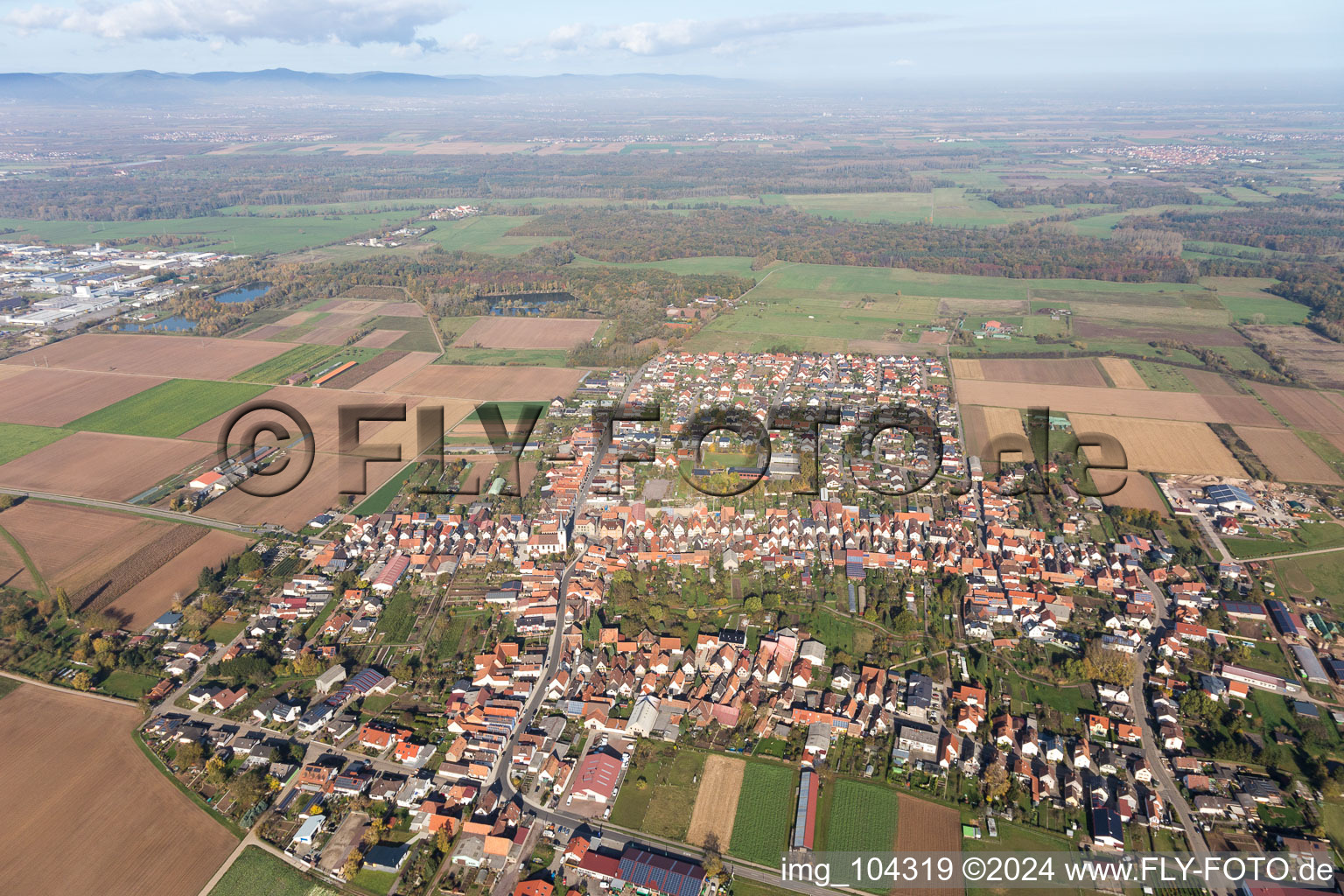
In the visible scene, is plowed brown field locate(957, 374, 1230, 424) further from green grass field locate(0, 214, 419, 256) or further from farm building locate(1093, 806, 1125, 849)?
green grass field locate(0, 214, 419, 256)

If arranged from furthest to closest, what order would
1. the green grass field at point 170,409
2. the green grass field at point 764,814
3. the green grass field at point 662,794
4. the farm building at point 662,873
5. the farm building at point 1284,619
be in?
1. the green grass field at point 170,409
2. the farm building at point 1284,619
3. the green grass field at point 662,794
4. the green grass field at point 764,814
5. the farm building at point 662,873

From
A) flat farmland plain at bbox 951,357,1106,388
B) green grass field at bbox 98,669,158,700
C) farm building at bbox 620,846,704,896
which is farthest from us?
flat farmland plain at bbox 951,357,1106,388

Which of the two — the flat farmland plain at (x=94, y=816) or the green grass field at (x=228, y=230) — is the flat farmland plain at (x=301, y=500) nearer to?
the flat farmland plain at (x=94, y=816)

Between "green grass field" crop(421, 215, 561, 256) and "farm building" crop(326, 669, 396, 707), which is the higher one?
"green grass field" crop(421, 215, 561, 256)

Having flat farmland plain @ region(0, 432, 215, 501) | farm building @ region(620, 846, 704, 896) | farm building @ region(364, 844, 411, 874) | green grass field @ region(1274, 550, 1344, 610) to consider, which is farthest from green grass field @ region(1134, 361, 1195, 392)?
flat farmland plain @ region(0, 432, 215, 501)

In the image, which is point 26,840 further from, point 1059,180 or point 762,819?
point 1059,180

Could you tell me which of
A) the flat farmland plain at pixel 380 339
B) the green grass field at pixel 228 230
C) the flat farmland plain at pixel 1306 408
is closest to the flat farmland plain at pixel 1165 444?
the flat farmland plain at pixel 1306 408
